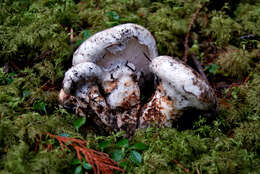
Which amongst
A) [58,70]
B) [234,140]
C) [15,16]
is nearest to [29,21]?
[15,16]

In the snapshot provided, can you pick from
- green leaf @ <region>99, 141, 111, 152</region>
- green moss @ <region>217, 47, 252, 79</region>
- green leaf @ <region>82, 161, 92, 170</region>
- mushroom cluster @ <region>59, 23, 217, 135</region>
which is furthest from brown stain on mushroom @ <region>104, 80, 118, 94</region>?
green moss @ <region>217, 47, 252, 79</region>

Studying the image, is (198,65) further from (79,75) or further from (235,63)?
(79,75)

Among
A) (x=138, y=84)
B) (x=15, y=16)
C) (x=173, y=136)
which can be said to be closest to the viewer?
(x=173, y=136)

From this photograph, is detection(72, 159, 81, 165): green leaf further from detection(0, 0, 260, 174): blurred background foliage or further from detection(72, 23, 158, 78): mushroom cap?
detection(72, 23, 158, 78): mushroom cap

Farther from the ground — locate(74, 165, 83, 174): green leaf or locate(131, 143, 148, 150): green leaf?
locate(131, 143, 148, 150): green leaf

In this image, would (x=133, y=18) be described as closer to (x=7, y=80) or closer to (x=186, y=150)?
(x=7, y=80)

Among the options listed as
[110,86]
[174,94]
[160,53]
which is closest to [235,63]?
[160,53]

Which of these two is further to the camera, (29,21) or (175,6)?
(175,6)
